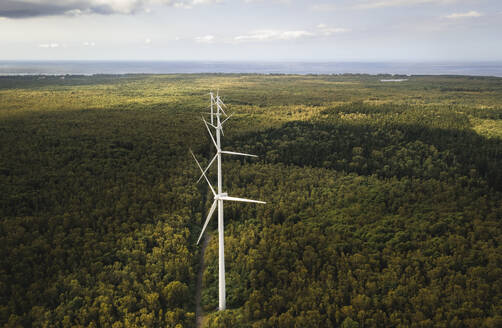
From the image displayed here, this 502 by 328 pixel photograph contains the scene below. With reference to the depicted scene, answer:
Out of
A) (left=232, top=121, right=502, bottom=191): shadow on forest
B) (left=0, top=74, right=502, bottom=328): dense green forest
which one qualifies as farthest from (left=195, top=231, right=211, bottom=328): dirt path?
(left=232, top=121, right=502, bottom=191): shadow on forest

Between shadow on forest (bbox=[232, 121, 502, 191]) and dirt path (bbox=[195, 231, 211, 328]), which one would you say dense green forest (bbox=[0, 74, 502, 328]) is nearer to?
shadow on forest (bbox=[232, 121, 502, 191])

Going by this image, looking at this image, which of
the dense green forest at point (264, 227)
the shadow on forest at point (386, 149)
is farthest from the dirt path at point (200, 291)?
the shadow on forest at point (386, 149)

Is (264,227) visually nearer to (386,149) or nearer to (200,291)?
(200,291)

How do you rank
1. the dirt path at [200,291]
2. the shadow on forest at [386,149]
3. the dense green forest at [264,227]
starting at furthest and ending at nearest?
1. the shadow on forest at [386,149]
2. the dirt path at [200,291]
3. the dense green forest at [264,227]

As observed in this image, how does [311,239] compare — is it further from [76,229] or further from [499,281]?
[76,229]

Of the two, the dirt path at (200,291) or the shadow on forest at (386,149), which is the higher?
the shadow on forest at (386,149)

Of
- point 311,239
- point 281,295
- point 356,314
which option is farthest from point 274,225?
point 356,314

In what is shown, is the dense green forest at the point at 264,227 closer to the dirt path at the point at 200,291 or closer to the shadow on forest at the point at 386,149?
the shadow on forest at the point at 386,149

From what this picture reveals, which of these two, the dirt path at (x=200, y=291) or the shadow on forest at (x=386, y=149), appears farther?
the shadow on forest at (x=386, y=149)
